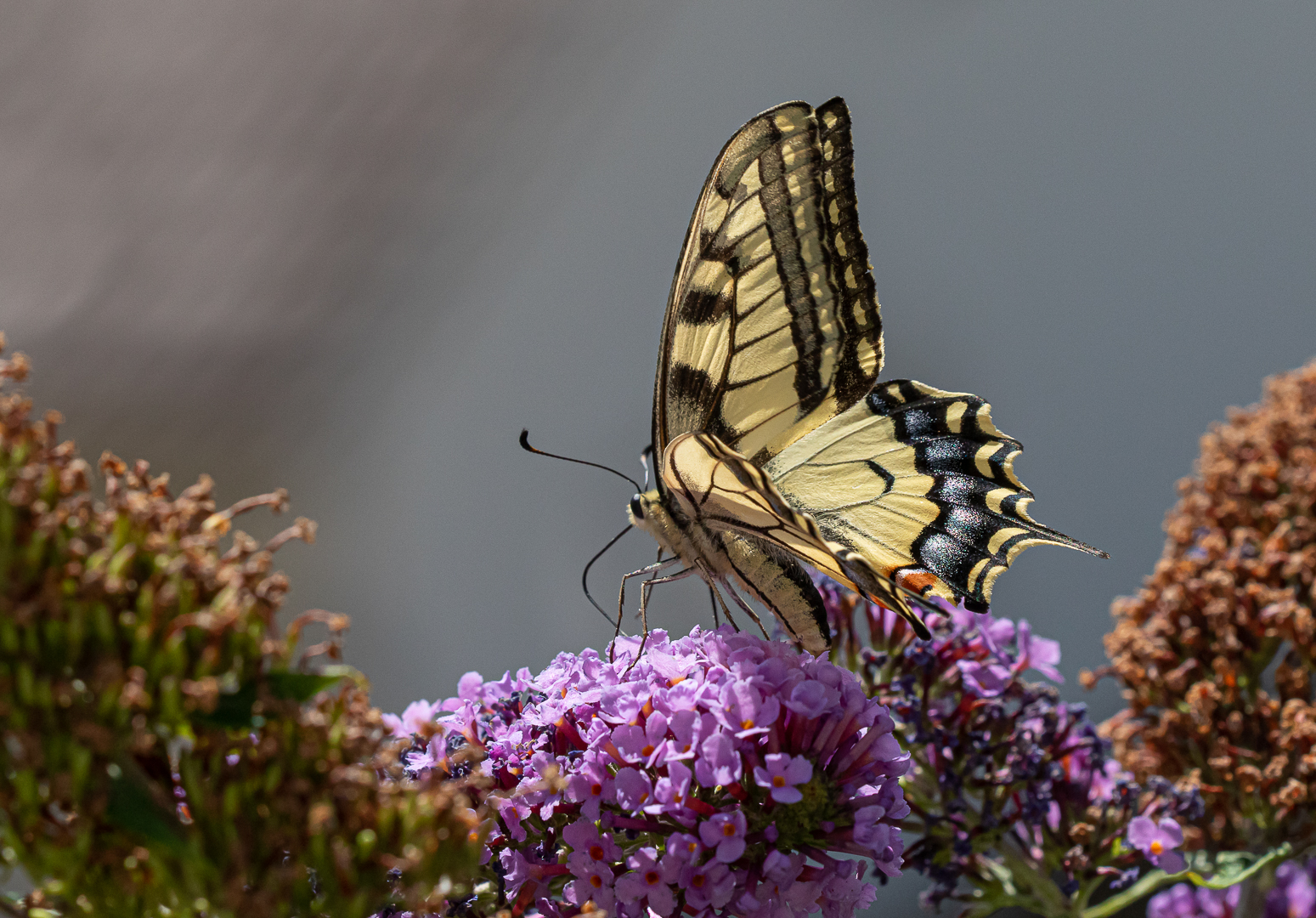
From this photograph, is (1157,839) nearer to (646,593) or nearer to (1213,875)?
(1213,875)

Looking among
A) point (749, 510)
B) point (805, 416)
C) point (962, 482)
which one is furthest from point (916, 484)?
point (749, 510)

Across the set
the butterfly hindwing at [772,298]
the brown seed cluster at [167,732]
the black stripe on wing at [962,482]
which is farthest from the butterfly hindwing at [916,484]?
the brown seed cluster at [167,732]

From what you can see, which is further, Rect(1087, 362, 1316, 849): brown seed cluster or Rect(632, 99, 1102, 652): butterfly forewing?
Rect(1087, 362, 1316, 849): brown seed cluster

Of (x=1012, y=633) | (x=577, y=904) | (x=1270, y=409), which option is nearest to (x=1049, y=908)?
(x=1012, y=633)

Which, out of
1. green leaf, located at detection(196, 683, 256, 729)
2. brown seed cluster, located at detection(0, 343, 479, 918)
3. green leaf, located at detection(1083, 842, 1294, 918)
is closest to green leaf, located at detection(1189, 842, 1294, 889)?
green leaf, located at detection(1083, 842, 1294, 918)

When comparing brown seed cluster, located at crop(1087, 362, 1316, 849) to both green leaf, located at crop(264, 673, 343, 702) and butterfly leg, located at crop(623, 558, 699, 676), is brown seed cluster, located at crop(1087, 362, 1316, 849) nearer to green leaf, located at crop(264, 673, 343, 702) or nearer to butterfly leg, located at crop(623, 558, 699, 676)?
butterfly leg, located at crop(623, 558, 699, 676)

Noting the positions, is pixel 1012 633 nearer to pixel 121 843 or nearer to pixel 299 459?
pixel 121 843
